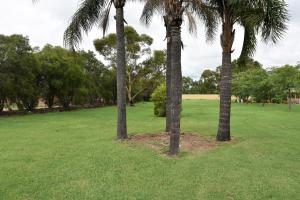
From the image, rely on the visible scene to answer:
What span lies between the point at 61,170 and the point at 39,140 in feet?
14.5

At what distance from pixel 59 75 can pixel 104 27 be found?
51.5ft

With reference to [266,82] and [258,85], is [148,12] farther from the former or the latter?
[258,85]

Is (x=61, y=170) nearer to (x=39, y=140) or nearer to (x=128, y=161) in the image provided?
(x=128, y=161)

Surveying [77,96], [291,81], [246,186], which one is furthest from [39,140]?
[291,81]

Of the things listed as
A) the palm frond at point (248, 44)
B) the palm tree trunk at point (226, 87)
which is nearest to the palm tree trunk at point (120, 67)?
the palm tree trunk at point (226, 87)

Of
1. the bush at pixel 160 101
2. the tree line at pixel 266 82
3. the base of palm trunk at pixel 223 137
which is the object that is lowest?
the base of palm trunk at pixel 223 137

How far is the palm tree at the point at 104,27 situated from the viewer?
A: 32.4 feet

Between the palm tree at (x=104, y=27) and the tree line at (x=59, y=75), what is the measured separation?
75 cm

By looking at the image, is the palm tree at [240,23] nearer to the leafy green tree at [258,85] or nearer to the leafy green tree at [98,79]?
the leafy green tree at [98,79]

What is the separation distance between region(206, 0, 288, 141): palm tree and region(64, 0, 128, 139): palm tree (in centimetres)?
279

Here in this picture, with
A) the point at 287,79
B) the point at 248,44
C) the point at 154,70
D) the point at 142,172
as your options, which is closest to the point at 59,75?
the point at 154,70

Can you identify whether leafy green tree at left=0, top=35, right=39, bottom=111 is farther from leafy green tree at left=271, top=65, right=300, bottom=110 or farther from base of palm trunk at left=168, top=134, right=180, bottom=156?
leafy green tree at left=271, top=65, right=300, bottom=110

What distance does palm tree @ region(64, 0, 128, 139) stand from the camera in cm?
988

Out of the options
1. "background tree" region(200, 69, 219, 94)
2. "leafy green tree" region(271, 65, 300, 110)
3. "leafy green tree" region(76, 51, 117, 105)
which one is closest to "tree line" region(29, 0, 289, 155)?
"leafy green tree" region(271, 65, 300, 110)
